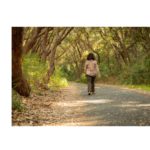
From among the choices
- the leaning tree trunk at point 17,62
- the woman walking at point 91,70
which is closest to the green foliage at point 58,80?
the woman walking at point 91,70

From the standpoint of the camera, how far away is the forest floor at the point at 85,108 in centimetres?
1578

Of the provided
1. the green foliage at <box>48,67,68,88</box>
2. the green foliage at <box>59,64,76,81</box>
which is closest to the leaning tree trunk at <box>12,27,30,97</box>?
the green foliage at <box>48,67,68,88</box>

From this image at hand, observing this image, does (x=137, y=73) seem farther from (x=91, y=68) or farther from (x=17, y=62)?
(x=17, y=62)

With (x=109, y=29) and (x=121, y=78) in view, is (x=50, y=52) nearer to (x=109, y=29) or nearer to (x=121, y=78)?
(x=121, y=78)

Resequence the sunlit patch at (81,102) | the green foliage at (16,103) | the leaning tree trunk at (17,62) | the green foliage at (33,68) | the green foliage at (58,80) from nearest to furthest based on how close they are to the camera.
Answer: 1. the green foliage at (16,103)
2. the leaning tree trunk at (17,62)
3. the sunlit patch at (81,102)
4. the green foliage at (33,68)
5. the green foliage at (58,80)

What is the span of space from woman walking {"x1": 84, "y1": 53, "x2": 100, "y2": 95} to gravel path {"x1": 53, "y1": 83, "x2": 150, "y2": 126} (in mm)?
161

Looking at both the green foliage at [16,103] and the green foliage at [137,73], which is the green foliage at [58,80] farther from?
the green foliage at [16,103]

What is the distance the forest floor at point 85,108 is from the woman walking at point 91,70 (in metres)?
0.16

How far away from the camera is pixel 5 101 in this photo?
15703 mm

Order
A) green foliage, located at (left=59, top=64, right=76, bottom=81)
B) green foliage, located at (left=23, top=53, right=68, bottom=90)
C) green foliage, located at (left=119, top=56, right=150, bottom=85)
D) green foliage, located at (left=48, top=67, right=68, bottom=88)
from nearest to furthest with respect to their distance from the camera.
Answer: green foliage, located at (left=23, top=53, right=68, bottom=90)
green foliage, located at (left=119, top=56, right=150, bottom=85)
green foliage, located at (left=48, top=67, right=68, bottom=88)
green foliage, located at (left=59, top=64, right=76, bottom=81)

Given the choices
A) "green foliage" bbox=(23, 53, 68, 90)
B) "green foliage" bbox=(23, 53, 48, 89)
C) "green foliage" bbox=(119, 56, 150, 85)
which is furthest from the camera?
"green foliage" bbox=(119, 56, 150, 85)

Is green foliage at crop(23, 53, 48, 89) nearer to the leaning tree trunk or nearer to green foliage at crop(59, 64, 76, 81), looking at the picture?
the leaning tree trunk

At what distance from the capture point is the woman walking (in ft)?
58.4
